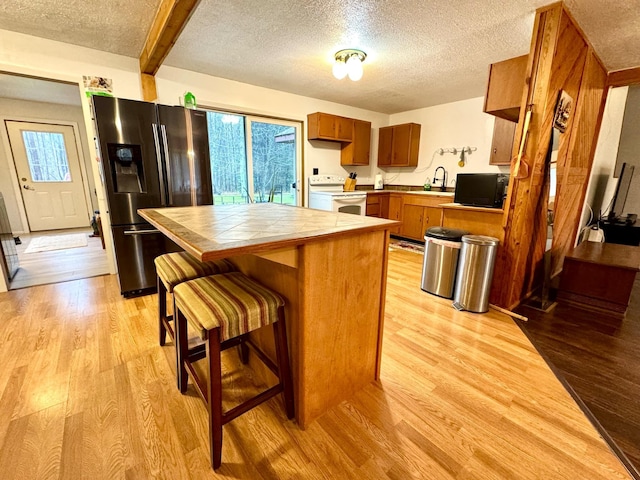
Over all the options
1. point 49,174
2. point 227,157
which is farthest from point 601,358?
point 49,174

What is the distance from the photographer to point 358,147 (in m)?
4.97

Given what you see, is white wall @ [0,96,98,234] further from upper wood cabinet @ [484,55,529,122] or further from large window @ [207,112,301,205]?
upper wood cabinet @ [484,55,529,122]

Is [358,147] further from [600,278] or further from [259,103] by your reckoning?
[600,278]

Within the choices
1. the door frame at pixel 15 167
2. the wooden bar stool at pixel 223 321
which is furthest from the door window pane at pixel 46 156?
the wooden bar stool at pixel 223 321

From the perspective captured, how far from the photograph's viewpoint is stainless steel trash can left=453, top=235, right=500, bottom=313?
2.30 m

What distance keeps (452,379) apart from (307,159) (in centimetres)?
383

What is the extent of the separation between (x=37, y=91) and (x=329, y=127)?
4615mm

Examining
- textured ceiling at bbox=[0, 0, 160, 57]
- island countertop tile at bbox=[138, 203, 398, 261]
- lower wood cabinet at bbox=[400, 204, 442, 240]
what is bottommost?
lower wood cabinet at bbox=[400, 204, 442, 240]

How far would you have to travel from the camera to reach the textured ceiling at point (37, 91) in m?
3.81

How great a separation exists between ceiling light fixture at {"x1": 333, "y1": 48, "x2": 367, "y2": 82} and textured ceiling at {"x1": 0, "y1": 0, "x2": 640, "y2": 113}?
7cm

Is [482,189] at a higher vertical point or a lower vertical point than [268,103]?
lower

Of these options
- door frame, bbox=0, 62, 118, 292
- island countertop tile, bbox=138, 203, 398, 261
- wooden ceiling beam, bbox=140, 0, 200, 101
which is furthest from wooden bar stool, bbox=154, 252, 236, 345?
wooden ceiling beam, bbox=140, 0, 200, 101

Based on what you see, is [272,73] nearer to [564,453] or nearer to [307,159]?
[307,159]

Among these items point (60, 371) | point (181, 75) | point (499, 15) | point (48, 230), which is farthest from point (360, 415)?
point (48, 230)
